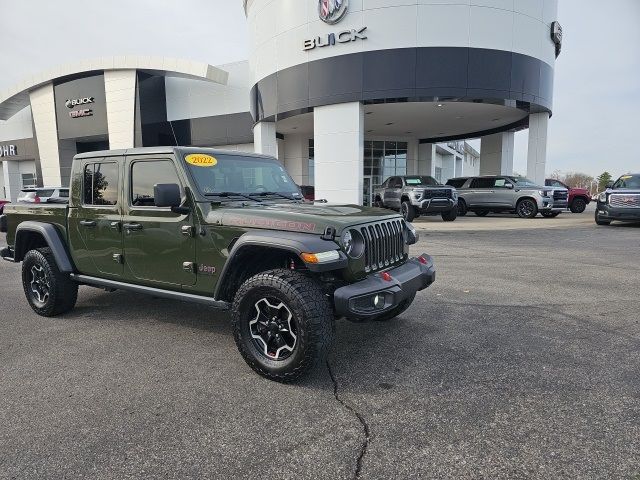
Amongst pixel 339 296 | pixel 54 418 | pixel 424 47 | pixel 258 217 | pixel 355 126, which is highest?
pixel 424 47

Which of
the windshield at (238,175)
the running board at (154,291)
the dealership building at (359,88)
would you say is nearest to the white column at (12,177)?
the dealership building at (359,88)

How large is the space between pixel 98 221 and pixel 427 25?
16.7 meters

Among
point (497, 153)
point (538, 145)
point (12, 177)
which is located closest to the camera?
point (538, 145)

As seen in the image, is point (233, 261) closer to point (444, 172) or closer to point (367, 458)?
point (367, 458)

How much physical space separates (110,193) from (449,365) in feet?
12.5

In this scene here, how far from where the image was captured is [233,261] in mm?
3607

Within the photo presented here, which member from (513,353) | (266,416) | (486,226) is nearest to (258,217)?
(266,416)

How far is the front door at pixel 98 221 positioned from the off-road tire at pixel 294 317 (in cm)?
178

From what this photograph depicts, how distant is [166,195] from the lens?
365cm

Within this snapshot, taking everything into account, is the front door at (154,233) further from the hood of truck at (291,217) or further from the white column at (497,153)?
the white column at (497,153)

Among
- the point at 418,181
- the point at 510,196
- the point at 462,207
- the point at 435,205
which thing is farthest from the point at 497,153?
the point at 435,205

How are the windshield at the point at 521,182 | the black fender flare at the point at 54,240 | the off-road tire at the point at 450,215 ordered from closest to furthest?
the black fender flare at the point at 54,240
the off-road tire at the point at 450,215
the windshield at the point at 521,182

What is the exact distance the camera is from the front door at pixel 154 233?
396 centimetres

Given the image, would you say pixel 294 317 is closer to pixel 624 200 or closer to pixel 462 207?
pixel 624 200
